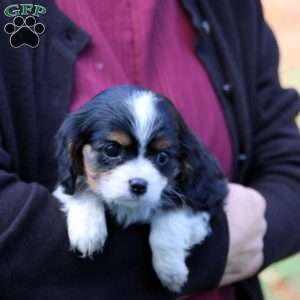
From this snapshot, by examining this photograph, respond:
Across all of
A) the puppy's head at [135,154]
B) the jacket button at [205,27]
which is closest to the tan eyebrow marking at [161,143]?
the puppy's head at [135,154]

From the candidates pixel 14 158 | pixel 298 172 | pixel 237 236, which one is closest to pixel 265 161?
pixel 298 172

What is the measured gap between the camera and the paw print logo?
2.09 m

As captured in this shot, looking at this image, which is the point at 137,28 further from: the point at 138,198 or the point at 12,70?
the point at 138,198

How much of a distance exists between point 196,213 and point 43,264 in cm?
45

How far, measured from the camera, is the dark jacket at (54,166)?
1942mm

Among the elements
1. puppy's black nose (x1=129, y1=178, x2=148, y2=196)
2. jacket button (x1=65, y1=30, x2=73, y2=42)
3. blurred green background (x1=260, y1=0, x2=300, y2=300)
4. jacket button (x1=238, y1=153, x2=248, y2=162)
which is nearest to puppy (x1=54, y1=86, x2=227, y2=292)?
puppy's black nose (x1=129, y1=178, x2=148, y2=196)

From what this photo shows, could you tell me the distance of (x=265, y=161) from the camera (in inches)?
99.5

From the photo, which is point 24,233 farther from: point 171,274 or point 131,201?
point 171,274

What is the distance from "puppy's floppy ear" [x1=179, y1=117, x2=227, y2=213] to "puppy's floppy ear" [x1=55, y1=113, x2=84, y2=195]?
27cm

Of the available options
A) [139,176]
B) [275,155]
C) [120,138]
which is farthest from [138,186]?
[275,155]

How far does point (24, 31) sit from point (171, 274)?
0.72m

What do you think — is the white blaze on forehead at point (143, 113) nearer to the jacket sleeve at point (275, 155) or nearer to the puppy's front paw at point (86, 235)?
the puppy's front paw at point (86, 235)

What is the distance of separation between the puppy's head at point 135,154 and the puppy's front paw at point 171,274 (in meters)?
0.16
